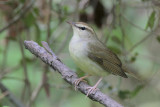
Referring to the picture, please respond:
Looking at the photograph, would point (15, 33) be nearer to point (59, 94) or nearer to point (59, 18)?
point (59, 18)

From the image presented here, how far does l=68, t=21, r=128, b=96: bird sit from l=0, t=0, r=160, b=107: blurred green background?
290 millimetres

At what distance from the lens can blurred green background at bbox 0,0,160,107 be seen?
14.0 feet

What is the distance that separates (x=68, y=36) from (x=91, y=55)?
111 cm

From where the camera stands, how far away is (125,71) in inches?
164

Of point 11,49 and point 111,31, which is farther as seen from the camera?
point 11,49

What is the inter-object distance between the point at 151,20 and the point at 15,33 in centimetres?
191

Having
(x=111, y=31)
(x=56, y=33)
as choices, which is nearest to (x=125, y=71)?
(x=111, y=31)

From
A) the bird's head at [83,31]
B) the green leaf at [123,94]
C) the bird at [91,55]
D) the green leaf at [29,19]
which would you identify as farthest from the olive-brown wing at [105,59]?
the green leaf at [29,19]

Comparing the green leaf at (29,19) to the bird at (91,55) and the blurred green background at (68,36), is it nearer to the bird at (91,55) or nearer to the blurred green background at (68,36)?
the blurred green background at (68,36)

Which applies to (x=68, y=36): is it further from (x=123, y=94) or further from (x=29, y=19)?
(x=123, y=94)

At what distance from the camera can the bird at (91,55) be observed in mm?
3732

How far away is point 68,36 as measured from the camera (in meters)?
4.89

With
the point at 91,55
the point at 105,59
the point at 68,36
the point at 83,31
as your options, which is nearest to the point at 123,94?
the point at 105,59

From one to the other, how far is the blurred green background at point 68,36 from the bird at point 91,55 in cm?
29
